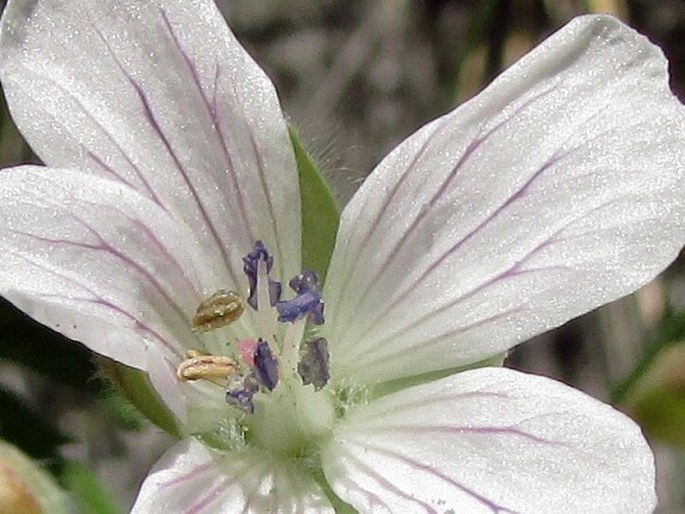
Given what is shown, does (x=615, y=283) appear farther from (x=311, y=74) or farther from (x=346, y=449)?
(x=311, y=74)

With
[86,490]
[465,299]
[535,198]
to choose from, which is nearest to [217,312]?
[465,299]

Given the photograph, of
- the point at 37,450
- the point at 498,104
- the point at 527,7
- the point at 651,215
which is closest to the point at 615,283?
the point at 651,215

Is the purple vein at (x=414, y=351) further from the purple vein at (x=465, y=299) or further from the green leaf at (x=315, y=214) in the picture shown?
the green leaf at (x=315, y=214)

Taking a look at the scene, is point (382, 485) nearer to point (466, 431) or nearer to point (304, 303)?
point (466, 431)

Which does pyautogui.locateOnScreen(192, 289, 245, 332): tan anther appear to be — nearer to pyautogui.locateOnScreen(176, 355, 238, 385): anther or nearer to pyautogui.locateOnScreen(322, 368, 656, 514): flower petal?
pyautogui.locateOnScreen(176, 355, 238, 385): anther

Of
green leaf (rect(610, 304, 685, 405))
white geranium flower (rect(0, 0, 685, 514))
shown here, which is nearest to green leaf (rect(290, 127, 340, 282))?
white geranium flower (rect(0, 0, 685, 514))

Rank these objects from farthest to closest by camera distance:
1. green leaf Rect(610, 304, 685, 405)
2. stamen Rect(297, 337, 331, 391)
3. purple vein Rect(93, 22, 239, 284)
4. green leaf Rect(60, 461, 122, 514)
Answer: green leaf Rect(610, 304, 685, 405) → green leaf Rect(60, 461, 122, 514) → stamen Rect(297, 337, 331, 391) → purple vein Rect(93, 22, 239, 284)
